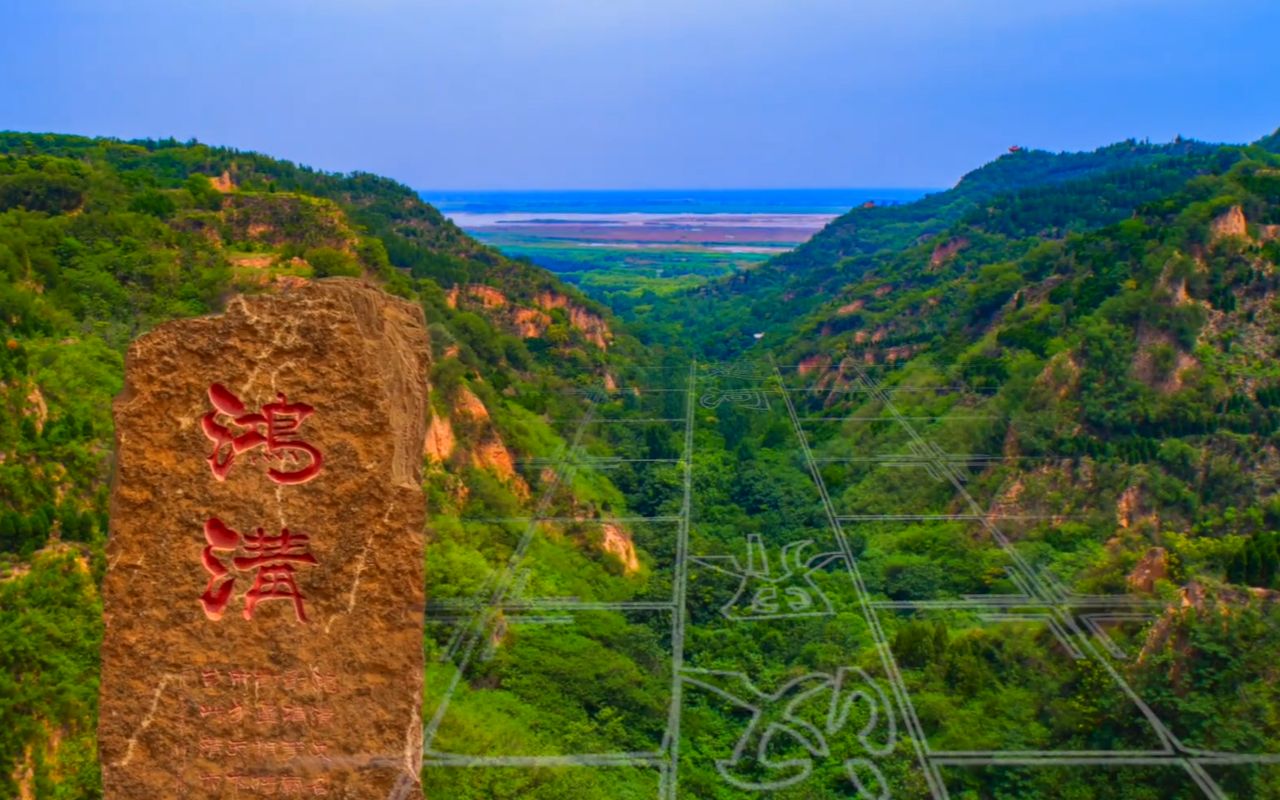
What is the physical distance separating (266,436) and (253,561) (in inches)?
22.2

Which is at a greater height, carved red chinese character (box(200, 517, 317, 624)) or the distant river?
carved red chinese character (box(200, 517, 317, 624))

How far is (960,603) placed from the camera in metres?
12.2

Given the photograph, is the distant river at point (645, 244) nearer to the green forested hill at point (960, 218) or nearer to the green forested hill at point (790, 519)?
the green forested hill at point (960, 218)

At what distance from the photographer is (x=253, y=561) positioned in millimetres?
4938

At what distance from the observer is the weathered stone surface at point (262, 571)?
489 cm

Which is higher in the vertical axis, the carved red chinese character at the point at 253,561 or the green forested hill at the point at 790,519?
the carved red chinese character at the point at 253,561

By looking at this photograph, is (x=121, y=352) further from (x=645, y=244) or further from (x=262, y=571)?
(x=645, y=244)

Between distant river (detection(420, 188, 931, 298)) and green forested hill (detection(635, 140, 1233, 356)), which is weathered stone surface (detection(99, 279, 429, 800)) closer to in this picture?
green forested hill (detection(635, 140, 1233, 356))

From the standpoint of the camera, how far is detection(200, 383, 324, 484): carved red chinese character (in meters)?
4.89

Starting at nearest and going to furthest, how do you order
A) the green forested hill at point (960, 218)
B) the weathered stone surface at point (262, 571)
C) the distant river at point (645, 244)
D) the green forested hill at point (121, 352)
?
the weathered stone surface at point (262, 571), the green forested hill at point (121, 352), the green forested hill at point (960, 218), the distant river at point (645, 244)

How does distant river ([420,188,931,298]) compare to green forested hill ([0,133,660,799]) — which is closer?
green forested hill ([0,133,660,799])

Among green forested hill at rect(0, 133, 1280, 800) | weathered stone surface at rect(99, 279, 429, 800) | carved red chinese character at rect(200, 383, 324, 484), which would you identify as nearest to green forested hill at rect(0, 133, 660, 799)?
green forested hill at rect(0, 133, 1280, 800)

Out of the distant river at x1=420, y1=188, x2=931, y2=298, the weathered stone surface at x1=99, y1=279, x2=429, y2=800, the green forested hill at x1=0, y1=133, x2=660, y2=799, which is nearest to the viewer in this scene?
the weathered stone surface at x1=99, y1=279, x2=429, y2=800

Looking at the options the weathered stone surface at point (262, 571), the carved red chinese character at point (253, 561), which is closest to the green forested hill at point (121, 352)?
the weathered stone surface at point (262, 571)
